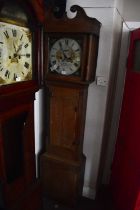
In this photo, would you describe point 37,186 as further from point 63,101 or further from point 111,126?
point 111,126

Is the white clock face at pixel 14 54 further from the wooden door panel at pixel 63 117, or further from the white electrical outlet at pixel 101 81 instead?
the white electrical outlet at pixel 101 81

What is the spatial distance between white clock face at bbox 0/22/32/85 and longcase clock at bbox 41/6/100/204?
410 mm

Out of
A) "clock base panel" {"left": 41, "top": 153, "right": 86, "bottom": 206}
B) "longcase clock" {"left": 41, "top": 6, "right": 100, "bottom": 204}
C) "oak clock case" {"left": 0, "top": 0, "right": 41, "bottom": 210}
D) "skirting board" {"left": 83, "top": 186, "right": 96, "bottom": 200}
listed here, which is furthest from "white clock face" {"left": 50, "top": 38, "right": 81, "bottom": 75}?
"skirting board" {"left": 83, "top": 186, "right": 96, "bottom": 200}

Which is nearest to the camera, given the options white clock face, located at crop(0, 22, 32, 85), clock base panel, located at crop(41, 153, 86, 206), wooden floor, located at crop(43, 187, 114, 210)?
white clock face, located at crop(0, 22, 32, 85)

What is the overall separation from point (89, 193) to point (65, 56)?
1.37 metres

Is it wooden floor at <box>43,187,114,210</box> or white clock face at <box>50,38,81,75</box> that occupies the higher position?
white clock face at <box>50,38,81,75</box>

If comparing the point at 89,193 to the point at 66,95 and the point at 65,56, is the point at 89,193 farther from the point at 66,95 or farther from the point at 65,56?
the point at 65,56

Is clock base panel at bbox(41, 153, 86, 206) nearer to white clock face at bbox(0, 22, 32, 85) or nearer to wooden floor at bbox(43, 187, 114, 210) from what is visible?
wooden floor at bbox(43, 187, 114, 210)

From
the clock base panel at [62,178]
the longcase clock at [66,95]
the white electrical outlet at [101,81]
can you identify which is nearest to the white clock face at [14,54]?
the longcase clock at [66,95]

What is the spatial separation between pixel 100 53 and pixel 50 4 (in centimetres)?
54

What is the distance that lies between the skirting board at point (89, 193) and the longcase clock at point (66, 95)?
9cm

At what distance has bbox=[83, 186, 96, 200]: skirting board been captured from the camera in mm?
1958

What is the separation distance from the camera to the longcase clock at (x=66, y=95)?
4.69 feet

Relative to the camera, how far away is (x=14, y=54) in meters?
1.03
